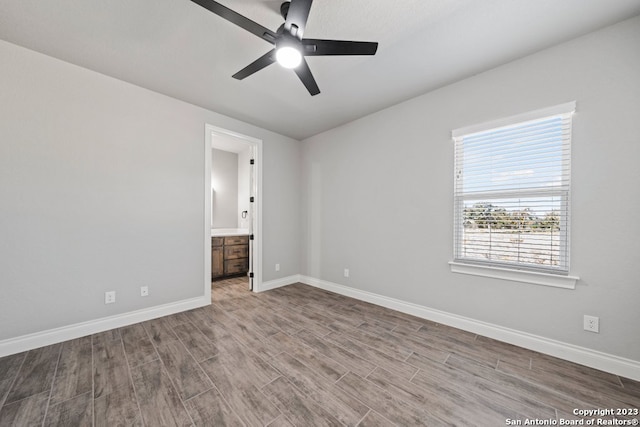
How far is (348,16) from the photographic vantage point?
1.75 m

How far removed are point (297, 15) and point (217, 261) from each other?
4.11 metres

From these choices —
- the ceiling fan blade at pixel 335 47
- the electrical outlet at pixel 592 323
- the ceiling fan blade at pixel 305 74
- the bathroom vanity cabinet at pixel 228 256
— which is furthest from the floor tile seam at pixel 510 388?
the bathroom vanity cabinet at pixel 228 256

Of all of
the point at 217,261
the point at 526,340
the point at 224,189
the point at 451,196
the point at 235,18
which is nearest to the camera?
the point at 235,18

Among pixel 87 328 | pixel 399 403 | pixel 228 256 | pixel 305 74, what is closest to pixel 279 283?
pixel 228 256

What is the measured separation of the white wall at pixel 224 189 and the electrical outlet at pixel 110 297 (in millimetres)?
2887

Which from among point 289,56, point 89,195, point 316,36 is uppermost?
point 316,36

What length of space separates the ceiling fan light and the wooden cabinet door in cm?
365

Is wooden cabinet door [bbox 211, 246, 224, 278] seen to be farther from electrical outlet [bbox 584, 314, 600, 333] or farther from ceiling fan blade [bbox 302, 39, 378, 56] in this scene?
electrical outlet [bbox 584, 314, 600, 333]

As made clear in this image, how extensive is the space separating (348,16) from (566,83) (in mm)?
1929

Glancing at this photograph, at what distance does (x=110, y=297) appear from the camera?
252cm

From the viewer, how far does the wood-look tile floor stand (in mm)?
1456

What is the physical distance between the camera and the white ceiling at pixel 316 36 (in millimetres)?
1682

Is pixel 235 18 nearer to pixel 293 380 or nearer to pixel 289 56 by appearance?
pixel 289 56

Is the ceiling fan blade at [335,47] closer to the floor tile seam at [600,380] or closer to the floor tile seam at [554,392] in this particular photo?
the floor tile seam at [554,392]
